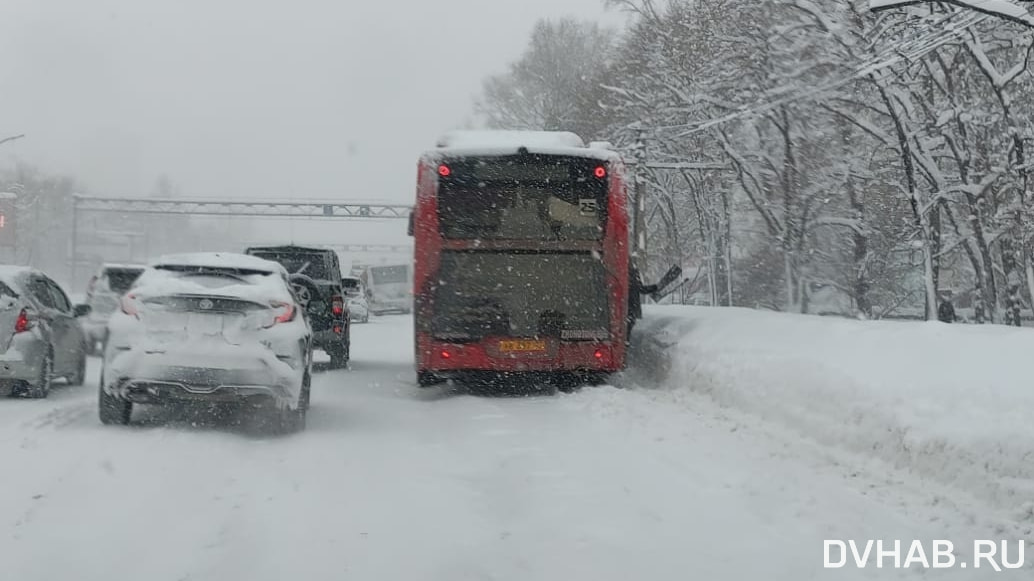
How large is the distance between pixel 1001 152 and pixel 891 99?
9.64 feet

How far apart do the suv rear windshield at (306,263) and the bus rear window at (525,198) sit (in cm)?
704

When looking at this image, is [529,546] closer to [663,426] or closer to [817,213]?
[663,426]

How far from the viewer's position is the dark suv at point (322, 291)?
19.2 meters

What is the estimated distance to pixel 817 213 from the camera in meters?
35.1

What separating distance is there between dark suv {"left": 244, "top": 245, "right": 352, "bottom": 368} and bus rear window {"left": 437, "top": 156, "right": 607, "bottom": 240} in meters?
5.00

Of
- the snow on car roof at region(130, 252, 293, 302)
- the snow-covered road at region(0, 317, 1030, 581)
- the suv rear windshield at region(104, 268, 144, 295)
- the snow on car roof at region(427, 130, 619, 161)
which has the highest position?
the snow on car roof at region(427, 130, 619, 161)

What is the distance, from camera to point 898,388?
29.0 ft

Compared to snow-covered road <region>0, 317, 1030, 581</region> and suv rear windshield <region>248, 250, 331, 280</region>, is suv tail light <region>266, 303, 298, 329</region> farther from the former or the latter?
suv rear windshield <region>248, 250, 331, 280</region>

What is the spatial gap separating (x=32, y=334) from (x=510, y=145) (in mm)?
5948

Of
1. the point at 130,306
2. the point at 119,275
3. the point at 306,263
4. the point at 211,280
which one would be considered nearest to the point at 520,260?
the point at 211,280

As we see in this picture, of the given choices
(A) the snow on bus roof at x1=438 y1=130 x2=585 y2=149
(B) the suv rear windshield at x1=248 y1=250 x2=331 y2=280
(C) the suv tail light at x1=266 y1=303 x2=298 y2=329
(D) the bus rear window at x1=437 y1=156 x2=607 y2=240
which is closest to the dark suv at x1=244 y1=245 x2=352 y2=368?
(B) the suv rear windshield at x1=248 y1=250 x2=331 y2=280

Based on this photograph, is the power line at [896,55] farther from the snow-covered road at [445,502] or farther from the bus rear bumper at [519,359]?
the snow-covered road at [445,502]

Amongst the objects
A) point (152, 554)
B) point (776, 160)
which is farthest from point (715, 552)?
point (776, 160)

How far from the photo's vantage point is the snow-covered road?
562 centimetres
